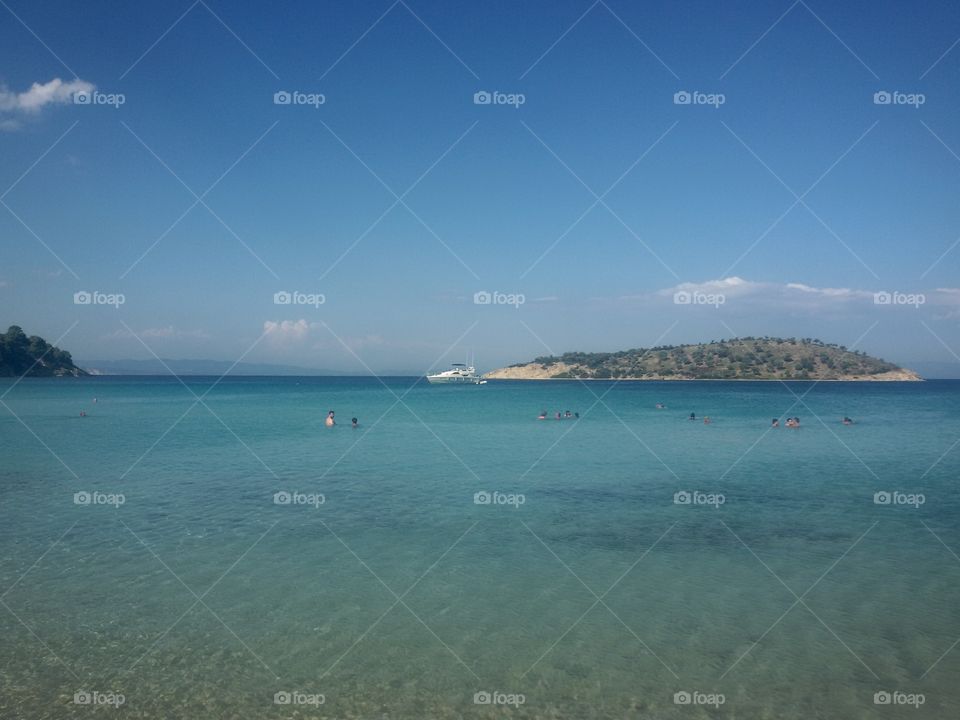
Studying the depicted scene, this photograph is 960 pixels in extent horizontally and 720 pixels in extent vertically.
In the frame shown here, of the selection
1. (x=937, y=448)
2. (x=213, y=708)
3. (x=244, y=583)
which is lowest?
(x=213, y=708)

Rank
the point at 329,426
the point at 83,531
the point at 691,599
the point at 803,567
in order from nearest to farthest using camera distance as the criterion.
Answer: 1. the point at 691,599
2. the point at 803,567
3. the point at 83,531
4. the point at 329,426

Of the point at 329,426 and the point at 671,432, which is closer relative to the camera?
the point at 671,432

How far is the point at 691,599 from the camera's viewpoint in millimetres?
12148

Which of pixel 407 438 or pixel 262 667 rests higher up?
pixel 407 438

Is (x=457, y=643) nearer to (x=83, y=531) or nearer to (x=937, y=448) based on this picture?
(x=83, y=531)

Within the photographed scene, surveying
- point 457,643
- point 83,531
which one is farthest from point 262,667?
point 83,531

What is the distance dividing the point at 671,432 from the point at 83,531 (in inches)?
1493
